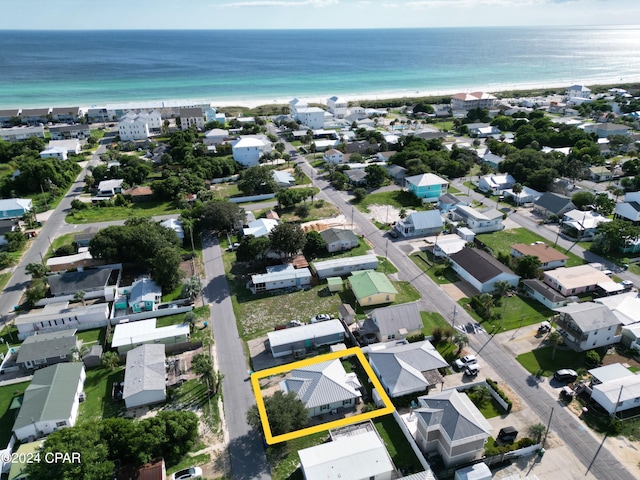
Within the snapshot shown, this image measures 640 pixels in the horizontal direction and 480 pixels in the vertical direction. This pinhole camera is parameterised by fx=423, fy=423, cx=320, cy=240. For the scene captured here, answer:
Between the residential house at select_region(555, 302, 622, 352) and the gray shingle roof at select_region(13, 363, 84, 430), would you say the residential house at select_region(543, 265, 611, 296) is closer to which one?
the residential house at select_region(555, 302, 622, 352)

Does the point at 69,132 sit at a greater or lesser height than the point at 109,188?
greater

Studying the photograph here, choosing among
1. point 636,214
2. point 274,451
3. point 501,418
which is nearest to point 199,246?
point 274,451

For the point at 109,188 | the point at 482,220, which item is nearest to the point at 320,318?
the point at 482,220

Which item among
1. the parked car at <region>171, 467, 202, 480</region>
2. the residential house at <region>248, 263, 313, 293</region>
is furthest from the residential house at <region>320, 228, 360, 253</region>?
the parked car at <region>171, 467, 202, 480</region>

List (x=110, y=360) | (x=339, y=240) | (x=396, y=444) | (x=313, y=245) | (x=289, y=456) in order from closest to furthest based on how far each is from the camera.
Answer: (x=289, y=456)
(x=396, y=444)
(x=110, y=360)
(x=313, y=245)
(x=339, y=240)

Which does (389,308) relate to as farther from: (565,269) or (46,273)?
(46,273)

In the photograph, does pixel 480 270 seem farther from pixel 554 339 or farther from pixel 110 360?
pixel 110 360

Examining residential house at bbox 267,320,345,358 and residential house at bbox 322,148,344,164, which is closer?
residential house at bbox 267,320,345,358
